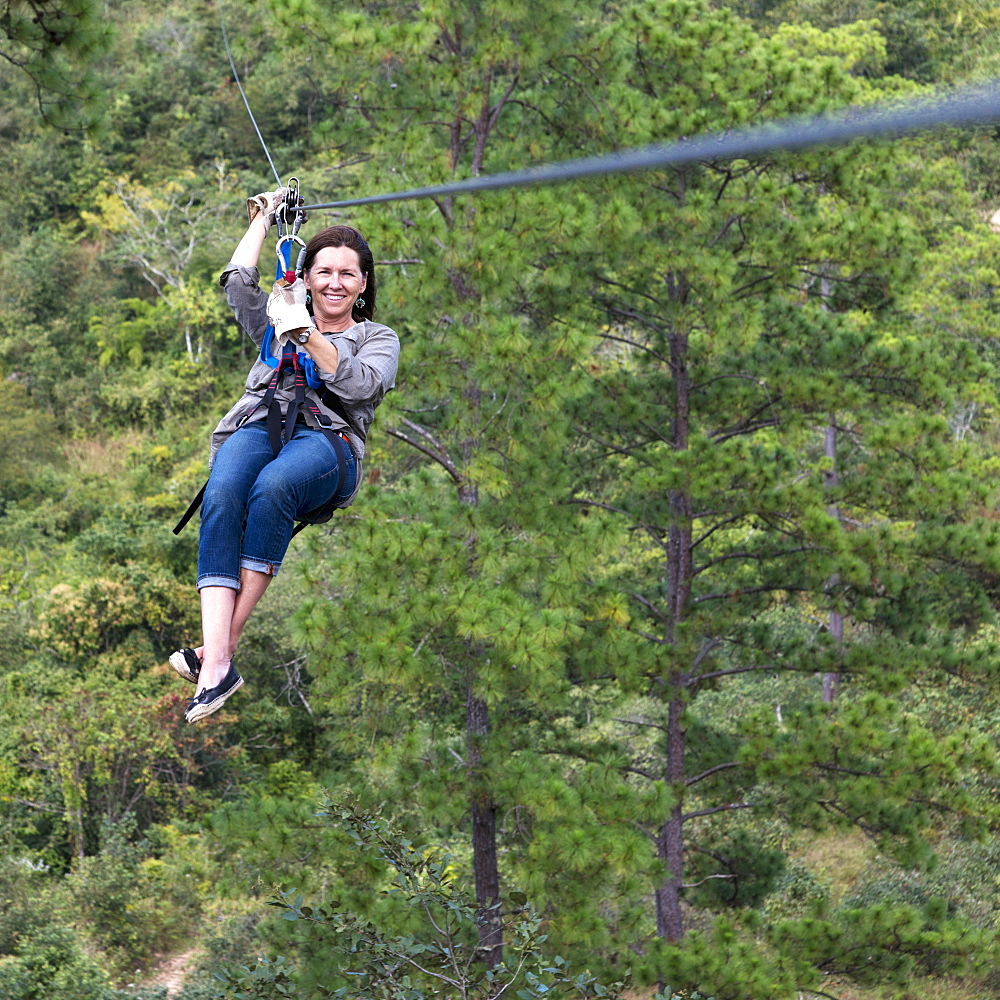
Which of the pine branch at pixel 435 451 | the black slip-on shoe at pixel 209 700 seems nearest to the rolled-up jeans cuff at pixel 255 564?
the black slip-on shoe at pixel 209 700

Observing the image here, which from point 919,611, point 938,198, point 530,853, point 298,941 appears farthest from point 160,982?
point 938,198

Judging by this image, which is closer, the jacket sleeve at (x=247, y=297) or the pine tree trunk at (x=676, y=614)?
the jacket sleeve at (x=247, y=297)

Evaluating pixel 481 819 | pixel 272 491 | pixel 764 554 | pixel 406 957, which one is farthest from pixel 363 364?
pixel 764 554

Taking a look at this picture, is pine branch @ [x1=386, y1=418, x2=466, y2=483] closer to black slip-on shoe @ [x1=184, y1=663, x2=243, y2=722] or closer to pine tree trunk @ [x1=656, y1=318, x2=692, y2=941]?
pine tree trunk @ [x1=656, y1=318, x2=692, y2=941]

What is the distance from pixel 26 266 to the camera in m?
24.0

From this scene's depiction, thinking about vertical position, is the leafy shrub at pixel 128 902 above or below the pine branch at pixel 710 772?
below

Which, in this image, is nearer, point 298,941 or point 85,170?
point 298,941

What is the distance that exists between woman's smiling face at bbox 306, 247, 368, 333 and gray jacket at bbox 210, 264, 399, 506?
0.06m

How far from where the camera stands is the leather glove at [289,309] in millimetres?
3010

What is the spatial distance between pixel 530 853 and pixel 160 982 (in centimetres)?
639

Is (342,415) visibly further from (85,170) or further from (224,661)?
(85,170)

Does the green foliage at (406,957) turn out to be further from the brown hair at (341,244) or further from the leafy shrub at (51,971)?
the leafy shrub at (51,971)

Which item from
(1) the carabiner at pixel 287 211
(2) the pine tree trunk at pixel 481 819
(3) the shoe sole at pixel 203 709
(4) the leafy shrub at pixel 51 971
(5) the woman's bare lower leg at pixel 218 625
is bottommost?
(4) the leafy shrub at pixel 51 971

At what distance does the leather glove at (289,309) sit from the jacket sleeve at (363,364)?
0.19 meters
